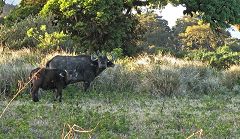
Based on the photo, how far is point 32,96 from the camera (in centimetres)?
1345

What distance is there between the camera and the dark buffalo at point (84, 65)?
52.9ft

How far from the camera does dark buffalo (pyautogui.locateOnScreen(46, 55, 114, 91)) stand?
1612cm

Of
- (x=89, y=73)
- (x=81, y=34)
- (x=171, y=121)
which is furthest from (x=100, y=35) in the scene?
(x=171, y=121)

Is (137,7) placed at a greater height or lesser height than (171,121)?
greater

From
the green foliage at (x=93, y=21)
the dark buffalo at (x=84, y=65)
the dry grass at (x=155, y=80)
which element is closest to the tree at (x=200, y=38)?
the green foliage at (x=93, y=21)

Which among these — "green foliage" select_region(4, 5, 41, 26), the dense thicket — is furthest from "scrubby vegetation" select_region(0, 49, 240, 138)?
"green foliage" select_region(4, 5, 41, 26)

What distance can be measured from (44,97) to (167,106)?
A: 3418mm

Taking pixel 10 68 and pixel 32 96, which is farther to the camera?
pixel 10 68

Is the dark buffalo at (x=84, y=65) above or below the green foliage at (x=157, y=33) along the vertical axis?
below

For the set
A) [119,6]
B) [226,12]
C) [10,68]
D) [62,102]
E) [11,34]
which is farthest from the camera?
[226,12]

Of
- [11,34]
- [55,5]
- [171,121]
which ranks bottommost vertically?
[171,121]

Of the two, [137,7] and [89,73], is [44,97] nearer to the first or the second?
[89,73]

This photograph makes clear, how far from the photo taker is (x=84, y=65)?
1661 cm

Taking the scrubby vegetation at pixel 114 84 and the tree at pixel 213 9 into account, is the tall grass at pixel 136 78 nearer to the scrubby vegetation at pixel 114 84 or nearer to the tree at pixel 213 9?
Result: the scrubby vegetation at pixel 114 84
